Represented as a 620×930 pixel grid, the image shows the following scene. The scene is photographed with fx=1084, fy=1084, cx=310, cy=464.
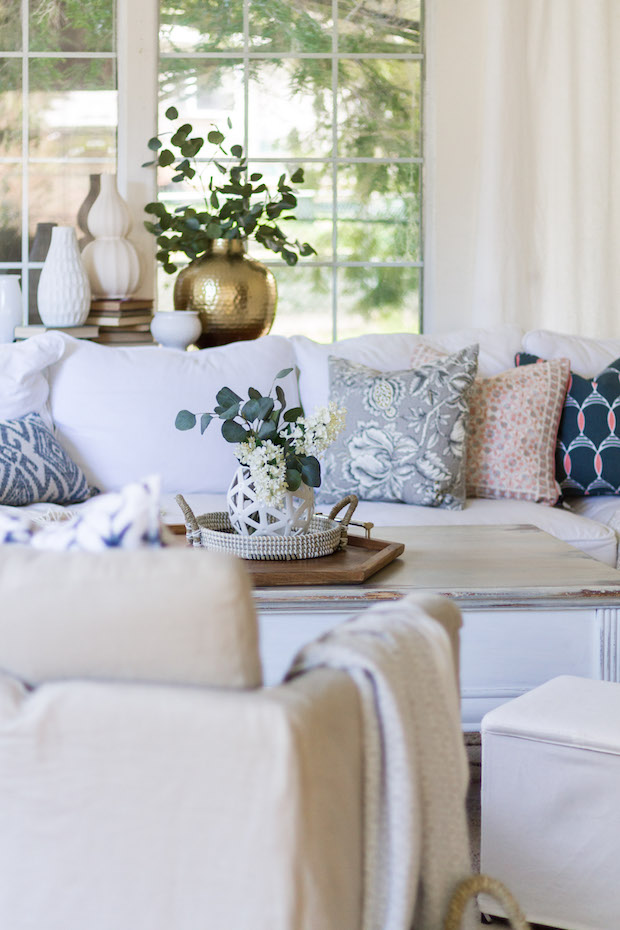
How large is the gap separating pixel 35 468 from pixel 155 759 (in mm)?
2059

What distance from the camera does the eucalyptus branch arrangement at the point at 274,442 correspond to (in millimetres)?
2139

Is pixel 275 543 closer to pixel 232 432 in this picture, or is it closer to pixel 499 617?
pixel 232 432

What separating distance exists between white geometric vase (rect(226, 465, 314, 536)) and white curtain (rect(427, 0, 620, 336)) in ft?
6.83

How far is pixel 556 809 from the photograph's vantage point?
177 cm

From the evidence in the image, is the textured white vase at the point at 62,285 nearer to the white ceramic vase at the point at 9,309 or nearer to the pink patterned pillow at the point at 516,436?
the white ceramic vase at the point at 9,309

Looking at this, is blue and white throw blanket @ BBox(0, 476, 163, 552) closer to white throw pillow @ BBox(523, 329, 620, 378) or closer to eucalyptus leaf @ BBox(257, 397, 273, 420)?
eucalyptus leaf @ BBox(257, 397, 273, 420)

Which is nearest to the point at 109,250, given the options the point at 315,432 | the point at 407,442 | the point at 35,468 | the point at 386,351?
the point at 386,351

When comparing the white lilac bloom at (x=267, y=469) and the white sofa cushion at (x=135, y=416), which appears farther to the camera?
the white sofa cushion at (x=135, y=416)

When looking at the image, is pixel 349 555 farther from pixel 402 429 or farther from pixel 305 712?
pixel 305 712

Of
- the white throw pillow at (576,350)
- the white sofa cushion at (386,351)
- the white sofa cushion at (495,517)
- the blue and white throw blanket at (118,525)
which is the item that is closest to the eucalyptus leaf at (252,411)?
the white sofa cushion at (495,517)

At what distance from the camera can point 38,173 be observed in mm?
4141

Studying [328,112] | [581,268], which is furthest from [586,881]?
[328,112]

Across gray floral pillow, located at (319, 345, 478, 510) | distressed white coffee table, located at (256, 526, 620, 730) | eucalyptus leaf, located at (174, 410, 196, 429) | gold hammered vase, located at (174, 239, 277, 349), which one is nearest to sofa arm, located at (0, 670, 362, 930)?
distressed white coffee table, located at (256, 526, 620, 730)

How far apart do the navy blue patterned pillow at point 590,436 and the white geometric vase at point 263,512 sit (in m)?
1.27
